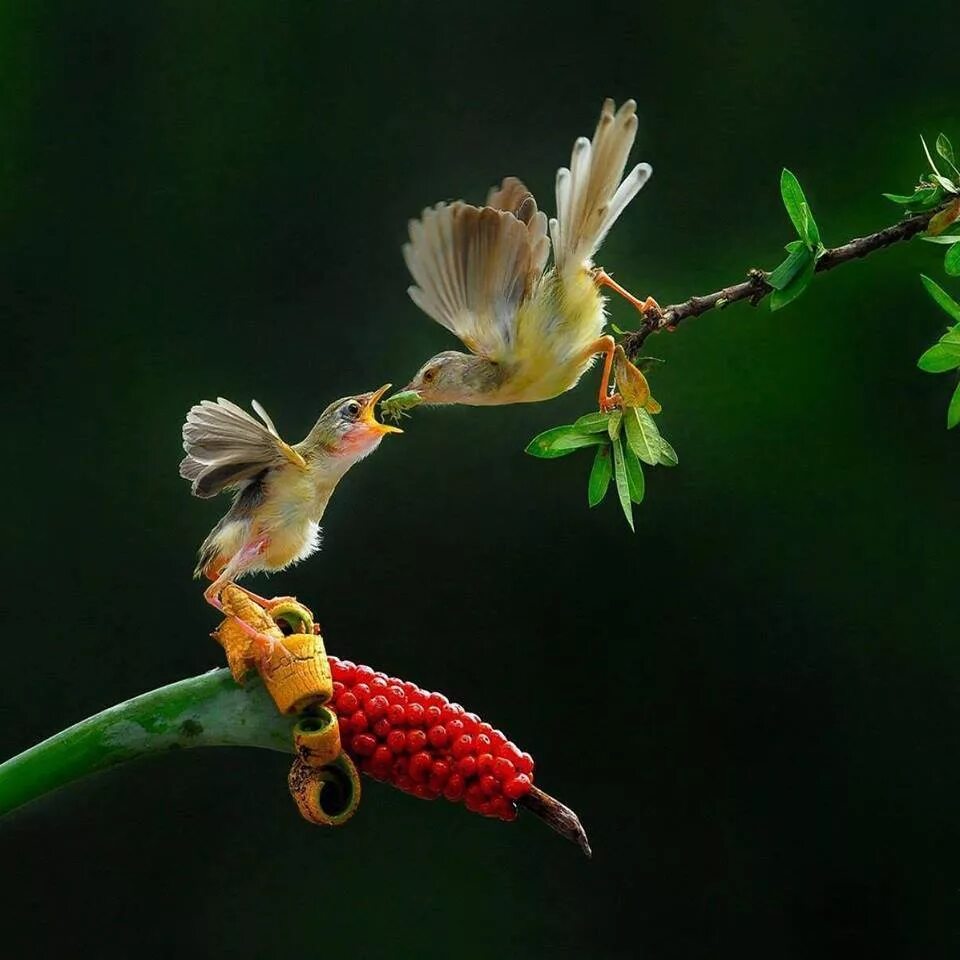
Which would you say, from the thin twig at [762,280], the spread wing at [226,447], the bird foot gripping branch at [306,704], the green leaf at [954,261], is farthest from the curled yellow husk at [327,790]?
the green leaf at [954,261]

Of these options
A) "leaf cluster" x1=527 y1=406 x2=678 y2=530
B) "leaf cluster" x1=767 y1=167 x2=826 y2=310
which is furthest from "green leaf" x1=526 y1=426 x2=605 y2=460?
"leaf cluster" x1=767 y1=167 x2=826 y2=310

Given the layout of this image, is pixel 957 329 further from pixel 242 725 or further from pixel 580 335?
pixel 242 725

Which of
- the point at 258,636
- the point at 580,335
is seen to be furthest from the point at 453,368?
the point at 258,636

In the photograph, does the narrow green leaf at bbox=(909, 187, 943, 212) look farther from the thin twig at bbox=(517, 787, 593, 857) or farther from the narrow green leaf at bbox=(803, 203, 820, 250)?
the thin twig at bbox=(517, 787, 593, 857)

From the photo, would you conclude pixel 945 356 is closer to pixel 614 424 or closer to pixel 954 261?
pixel 954 261

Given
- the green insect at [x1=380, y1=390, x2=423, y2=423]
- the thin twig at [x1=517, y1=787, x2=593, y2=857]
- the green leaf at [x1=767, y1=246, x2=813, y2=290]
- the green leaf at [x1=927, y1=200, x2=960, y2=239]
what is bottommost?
the thin twig at [x1=517, y1=787, x2=593, y2=857]
